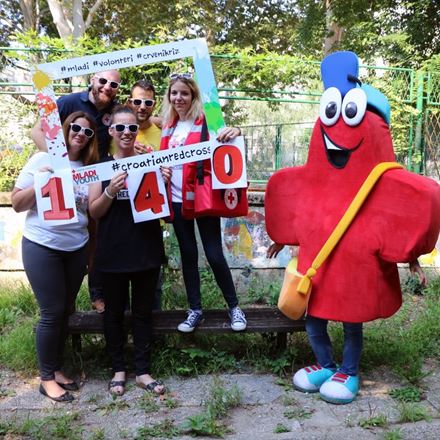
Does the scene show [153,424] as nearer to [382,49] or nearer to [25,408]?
[25,408]

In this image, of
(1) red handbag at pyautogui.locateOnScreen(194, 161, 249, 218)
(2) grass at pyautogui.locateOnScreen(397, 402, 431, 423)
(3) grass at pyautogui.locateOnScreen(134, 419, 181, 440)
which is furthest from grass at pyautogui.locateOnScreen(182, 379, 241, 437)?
(1) red handbag at pyautogui.locateOnScreen(194, 161, 249, 218)

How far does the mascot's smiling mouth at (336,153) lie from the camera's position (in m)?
2.89

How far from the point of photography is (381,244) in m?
2.79

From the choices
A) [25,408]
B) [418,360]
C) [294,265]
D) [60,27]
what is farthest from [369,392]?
[60,27]

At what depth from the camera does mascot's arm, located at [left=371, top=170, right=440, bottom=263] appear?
262 centimetres

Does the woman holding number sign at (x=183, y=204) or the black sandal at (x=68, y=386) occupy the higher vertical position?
the woman holding number sign at (x=183, y=204)

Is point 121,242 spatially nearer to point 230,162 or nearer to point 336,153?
point 230,162

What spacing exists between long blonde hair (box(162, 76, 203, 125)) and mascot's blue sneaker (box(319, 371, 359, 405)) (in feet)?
6.09

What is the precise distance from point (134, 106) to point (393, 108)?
3458 mm

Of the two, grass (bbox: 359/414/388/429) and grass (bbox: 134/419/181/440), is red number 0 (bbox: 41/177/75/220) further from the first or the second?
grass (bbox: 359/414/388/429)

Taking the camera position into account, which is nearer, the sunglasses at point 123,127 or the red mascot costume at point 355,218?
the red mascot costume at point 355,218

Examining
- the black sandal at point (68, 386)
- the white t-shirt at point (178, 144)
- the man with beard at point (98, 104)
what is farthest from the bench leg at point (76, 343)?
the white t-shirt at point (178, 144)

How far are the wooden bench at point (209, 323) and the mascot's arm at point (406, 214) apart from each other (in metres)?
0.97

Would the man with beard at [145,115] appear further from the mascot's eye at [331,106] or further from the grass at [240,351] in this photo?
the grass at [240,351]
